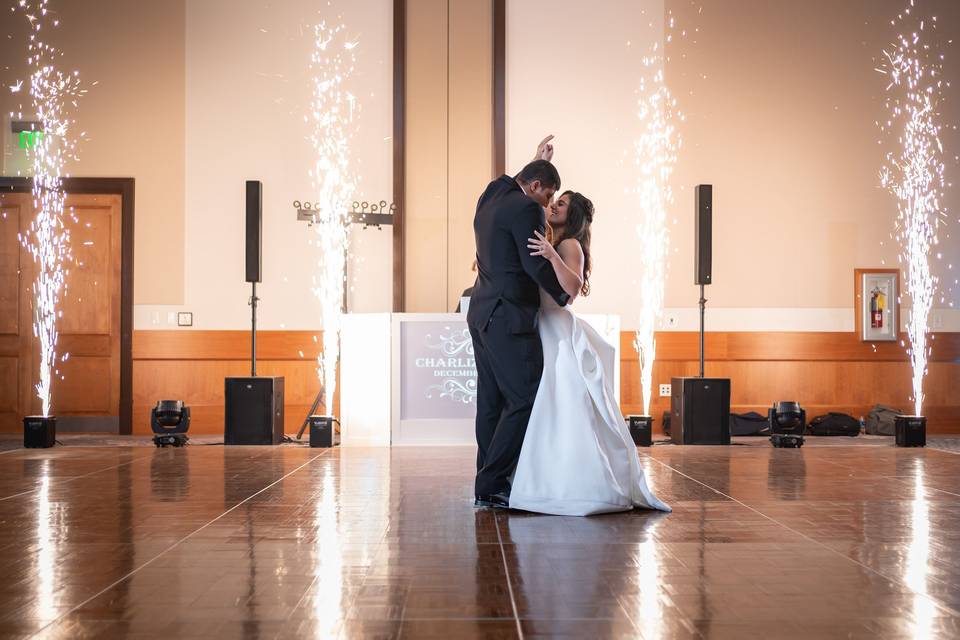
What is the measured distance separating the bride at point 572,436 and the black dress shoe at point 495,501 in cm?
9

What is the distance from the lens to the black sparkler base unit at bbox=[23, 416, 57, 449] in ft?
22.2

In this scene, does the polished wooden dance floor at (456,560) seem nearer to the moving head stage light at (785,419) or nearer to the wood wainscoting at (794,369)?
the moving head stage light at (785,419)

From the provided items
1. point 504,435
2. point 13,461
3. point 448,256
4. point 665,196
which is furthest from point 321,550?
point 665,196

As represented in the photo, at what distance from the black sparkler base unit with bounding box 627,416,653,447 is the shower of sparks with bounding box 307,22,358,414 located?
304 cm

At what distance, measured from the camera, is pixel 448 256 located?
839cm

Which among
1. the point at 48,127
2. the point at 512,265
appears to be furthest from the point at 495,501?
the point at 48,127

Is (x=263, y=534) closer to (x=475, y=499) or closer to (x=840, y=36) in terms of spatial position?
(x=475, y=499)

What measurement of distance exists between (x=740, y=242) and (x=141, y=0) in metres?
6.40

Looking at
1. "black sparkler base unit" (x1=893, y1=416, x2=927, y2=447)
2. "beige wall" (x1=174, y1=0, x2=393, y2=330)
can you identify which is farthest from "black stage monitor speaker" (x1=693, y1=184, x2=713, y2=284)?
"beige wall" (x1=174, y1=0, x2=393, y2=330)

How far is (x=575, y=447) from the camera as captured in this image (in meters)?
3.52

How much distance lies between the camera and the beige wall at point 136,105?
8383 millimetres

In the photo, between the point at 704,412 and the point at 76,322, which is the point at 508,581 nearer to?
the point at 704,412

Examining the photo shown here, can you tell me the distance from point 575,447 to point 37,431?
16.7 feet

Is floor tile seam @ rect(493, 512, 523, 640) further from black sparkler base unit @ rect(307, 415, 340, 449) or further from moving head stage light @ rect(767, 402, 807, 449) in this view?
moving head stage light @ rect(767, 402, 807, 449)
